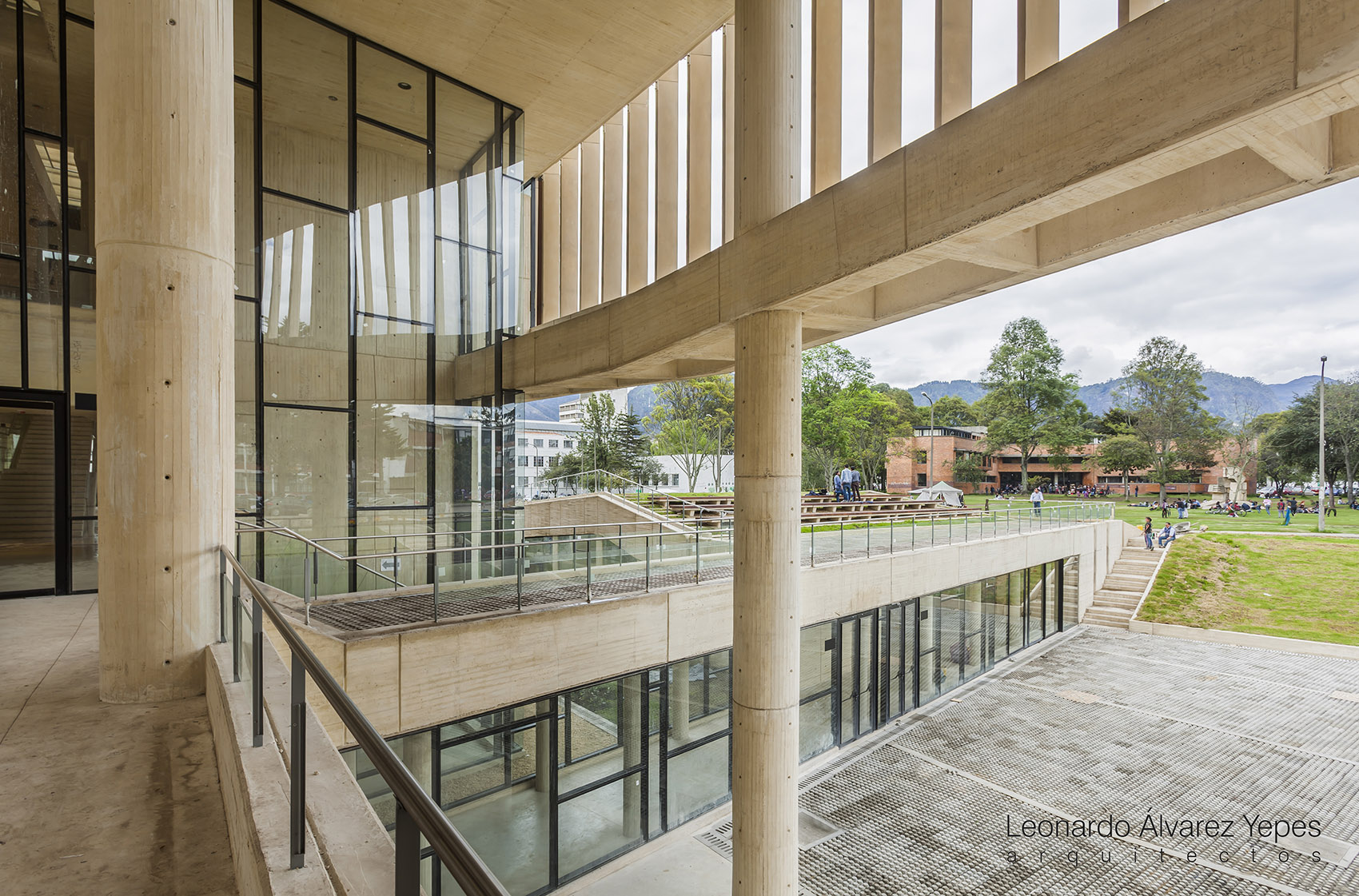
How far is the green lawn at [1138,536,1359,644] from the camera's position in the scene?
2303 cm

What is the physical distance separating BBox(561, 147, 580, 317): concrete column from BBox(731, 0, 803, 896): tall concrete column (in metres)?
10.8

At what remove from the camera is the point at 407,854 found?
1333 mm

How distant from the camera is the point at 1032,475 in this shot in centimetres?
7662

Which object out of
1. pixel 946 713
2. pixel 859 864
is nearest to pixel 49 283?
pixel 859 864

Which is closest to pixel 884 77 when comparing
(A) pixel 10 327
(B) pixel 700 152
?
(B) pixel 700 152

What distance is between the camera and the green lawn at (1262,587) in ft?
75.6

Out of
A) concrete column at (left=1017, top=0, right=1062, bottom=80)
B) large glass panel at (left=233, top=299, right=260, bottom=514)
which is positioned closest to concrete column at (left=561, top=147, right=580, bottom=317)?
large glass panel at (left=233, top=299, right=260, bottom=514)

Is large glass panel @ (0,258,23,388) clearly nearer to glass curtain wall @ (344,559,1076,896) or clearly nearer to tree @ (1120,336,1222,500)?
glass curtain wall @ (344,559,1076,896)

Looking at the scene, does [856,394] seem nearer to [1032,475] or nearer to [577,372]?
[577,372]

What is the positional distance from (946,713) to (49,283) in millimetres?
18647

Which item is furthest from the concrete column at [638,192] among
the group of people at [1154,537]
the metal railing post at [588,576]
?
the group of people at [1154,537]

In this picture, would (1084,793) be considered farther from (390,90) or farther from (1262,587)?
(1262,587)

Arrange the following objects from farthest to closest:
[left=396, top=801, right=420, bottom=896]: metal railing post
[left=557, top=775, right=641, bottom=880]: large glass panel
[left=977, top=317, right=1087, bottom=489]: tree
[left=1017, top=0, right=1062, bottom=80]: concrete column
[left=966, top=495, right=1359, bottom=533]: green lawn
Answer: [left=977, top=317, right=1087, bottom=489]: tree, [left=966, top=495, right=1359, bottom=533]: green lawn, [left=557, top=775, right=641, bottom=880]: large glass panel, [left=1017, top=0, right=1062, bottom=80]: concrete column, [left=396, top=801, right=420, bottom=896]: metal railing post

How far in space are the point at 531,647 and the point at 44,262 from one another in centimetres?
848
